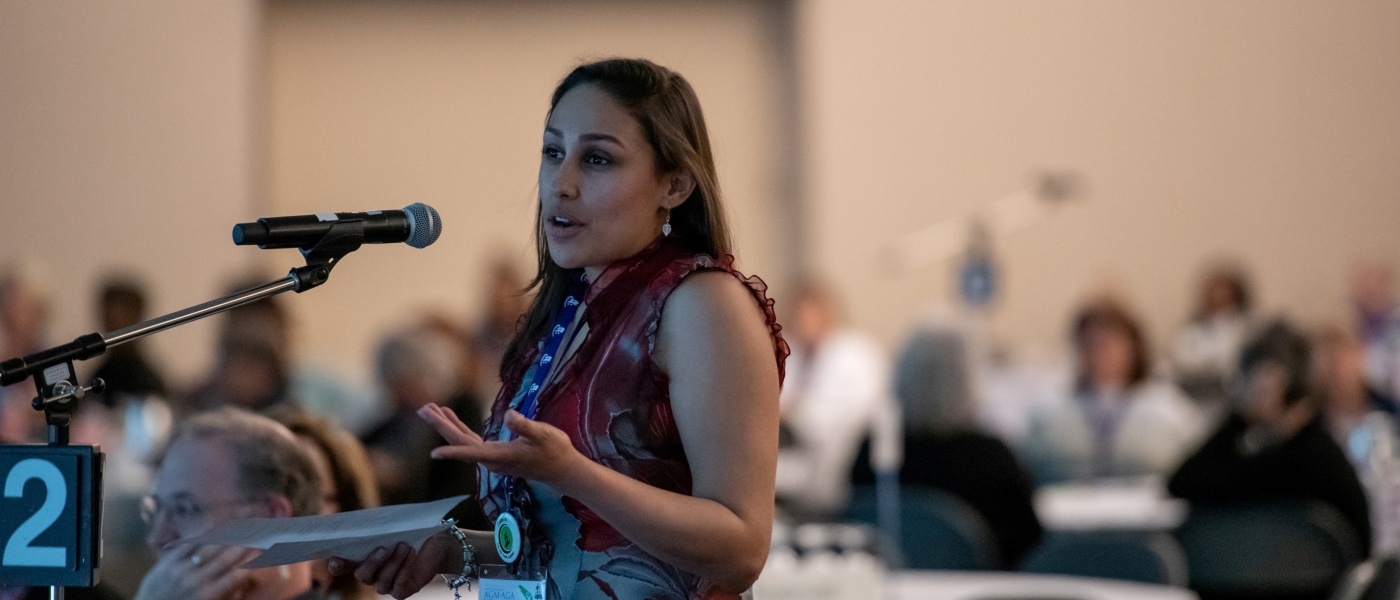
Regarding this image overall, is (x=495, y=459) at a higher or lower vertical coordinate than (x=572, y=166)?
lower

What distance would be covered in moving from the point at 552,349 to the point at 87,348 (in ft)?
1.38

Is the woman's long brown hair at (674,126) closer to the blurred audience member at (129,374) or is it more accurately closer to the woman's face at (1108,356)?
the blurred audience member at (129,374)

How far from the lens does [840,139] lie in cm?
866

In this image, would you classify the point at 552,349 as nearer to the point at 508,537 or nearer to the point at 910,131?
the point at 508,537

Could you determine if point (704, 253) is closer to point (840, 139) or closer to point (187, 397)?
point (187, 397)

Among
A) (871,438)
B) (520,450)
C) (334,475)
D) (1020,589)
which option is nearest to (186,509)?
(334,475)

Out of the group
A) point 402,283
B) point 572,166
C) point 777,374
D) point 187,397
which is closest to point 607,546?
point 777,374

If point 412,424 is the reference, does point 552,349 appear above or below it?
above

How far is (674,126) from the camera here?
126 cm

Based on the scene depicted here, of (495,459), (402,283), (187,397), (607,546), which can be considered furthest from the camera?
(402,283)

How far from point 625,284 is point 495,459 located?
290mm

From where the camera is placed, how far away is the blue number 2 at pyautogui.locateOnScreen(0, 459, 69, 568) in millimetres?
1225

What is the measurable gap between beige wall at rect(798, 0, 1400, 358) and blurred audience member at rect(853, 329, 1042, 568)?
4186 millimetres

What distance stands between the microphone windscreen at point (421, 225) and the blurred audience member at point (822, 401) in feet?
13.9
